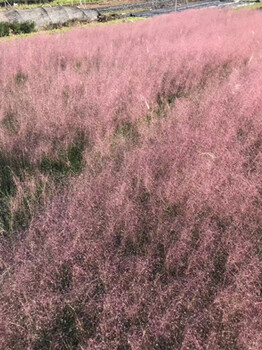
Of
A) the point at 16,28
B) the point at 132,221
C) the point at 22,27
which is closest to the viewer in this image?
the point at 132,221

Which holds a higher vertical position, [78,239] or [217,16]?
[217,16]

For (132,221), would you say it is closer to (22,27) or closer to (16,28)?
(16,28)

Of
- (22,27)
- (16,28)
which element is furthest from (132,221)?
(22,27)

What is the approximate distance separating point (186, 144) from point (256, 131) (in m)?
0.81

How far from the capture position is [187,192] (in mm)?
2379

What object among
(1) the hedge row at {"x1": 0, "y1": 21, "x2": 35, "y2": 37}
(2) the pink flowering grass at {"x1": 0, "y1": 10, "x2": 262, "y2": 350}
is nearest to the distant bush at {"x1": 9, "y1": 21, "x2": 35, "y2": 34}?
(1) the hedge row at {"x1": 0, "y1": 21, "x2": 35, "y2": 37}

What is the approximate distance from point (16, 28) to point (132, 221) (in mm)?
13399

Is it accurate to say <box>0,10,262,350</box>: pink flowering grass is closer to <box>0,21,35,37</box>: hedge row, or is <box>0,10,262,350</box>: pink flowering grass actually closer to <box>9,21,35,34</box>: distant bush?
<box>0,21,35,37</box>: hedge row

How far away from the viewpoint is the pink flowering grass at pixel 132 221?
5.12 ft

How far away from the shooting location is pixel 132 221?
6.99 ft

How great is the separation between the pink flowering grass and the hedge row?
934 cm

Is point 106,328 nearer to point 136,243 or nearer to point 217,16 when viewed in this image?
point 136,243

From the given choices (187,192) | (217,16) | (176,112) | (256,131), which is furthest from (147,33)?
(187,192)

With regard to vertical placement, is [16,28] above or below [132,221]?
above
